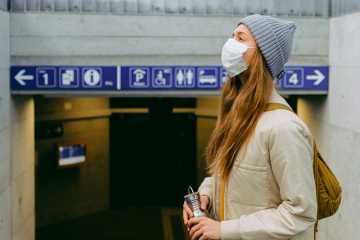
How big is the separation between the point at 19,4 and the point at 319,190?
5.43m

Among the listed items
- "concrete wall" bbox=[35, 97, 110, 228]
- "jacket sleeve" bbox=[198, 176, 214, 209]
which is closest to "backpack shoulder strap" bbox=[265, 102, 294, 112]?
"jacket sleeve" bbox=[198, 176, 214, 209]

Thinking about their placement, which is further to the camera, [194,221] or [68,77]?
[68,77]

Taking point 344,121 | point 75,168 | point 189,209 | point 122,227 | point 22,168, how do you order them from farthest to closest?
point 75,168
point 122,227
point 22,168
point 344,121
point 189,209

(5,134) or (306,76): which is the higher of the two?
(306,76)

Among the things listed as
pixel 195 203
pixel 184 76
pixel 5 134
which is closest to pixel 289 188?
pixel 195 203

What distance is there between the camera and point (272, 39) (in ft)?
6.11

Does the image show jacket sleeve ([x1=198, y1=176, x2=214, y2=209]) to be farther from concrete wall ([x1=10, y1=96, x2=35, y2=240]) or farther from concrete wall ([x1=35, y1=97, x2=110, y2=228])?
concrete wall ([x1=35, y1=97, x2=110, y2=228])

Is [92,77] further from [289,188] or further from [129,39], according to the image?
[289,188]

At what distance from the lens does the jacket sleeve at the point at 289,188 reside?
1.71 m

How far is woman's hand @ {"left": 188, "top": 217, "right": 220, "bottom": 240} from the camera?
1.82 meters

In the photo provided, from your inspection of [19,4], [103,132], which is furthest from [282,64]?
[103,132]

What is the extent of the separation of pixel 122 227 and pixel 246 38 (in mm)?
10008

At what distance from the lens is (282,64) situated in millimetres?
1907

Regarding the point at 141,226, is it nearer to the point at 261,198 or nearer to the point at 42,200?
the point at 42,200
